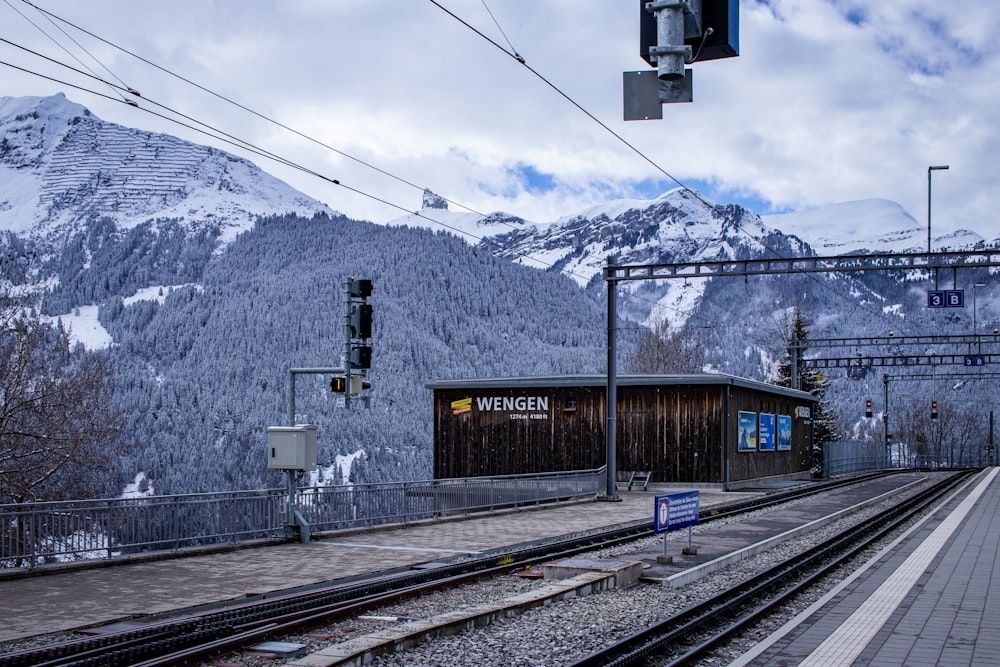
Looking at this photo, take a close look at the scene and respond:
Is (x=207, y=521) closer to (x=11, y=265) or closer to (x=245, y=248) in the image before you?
(x=11, y=265)

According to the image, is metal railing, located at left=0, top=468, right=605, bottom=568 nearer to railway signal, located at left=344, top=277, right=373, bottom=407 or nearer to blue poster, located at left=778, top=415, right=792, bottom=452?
railway signal, located at left=344, top=277, right=373, bottom=407

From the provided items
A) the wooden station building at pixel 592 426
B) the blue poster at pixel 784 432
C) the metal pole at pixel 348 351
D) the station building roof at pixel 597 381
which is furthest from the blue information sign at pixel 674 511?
the blue poster at pixel 784 432

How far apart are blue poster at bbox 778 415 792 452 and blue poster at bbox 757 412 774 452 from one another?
68.8 inches

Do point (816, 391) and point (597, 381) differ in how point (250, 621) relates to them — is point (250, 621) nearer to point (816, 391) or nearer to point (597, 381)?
point (597, 381)

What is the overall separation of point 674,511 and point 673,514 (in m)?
0.08

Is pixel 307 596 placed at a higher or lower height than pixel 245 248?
lower

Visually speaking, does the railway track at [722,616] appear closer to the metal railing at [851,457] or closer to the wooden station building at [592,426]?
the wooden station building at [592,426]

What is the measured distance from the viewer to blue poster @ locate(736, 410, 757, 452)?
38.3 meters

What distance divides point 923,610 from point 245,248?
187833 mm

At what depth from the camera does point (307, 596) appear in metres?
12.4

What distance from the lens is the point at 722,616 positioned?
39.0ft

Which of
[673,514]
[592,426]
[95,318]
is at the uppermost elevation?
[95,318]

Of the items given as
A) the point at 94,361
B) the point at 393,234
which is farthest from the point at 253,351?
the point at 94,361

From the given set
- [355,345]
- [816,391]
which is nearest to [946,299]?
[355,345]
